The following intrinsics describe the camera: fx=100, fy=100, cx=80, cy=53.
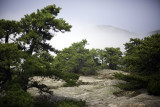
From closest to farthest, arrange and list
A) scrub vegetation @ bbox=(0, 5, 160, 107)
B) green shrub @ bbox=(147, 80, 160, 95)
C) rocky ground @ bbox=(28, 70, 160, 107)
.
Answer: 1. scrub vegetation @ bbox=(0, 5, 160, 107)
2. rocky ground @ bbox=(28, 70, 160, 107)
3. green shrub @ bbox=(147, 80, 160, 95)

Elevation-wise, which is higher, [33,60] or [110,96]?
[33,60]

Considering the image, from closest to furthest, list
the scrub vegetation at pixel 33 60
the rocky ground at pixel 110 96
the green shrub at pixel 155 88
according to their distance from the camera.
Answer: the scrub vegetation at pixel 33 60, the rocky ground at pixel 110 96, the green shrub at pixel 155 88

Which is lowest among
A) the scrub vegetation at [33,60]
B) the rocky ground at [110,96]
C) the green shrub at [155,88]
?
the rocky ground at [110,96]

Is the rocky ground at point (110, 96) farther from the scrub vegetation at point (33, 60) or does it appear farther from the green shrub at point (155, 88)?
the scrub vegetation at point (33, 60)

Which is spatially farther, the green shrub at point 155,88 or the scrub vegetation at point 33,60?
the green shrub at point 155,88

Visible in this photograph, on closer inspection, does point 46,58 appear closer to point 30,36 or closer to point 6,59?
point 30,36

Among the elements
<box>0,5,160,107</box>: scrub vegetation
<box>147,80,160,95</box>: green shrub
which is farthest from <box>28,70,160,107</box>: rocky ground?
<box>0,5,160,107</box>: scrub vegetation

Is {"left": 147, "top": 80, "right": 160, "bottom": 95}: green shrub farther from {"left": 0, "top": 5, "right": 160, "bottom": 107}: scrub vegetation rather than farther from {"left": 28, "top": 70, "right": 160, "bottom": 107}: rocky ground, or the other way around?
{"left": 28, "top": 70, "right": 160, "bottom": 107}: rocky ground

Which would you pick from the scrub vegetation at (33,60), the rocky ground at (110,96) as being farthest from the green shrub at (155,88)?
the rocky ground at (110,96)

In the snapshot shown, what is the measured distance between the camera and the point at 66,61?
2694 centimetres

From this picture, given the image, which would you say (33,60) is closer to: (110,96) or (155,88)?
(110,96)

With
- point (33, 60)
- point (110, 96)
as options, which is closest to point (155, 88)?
point (110, 96)

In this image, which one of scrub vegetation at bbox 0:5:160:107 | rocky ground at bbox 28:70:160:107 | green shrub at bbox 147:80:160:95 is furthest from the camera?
green shrub at bbox 147:80:160:95

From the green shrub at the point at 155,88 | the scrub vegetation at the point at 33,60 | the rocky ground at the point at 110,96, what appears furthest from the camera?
the green shrub at the point at 155,88
